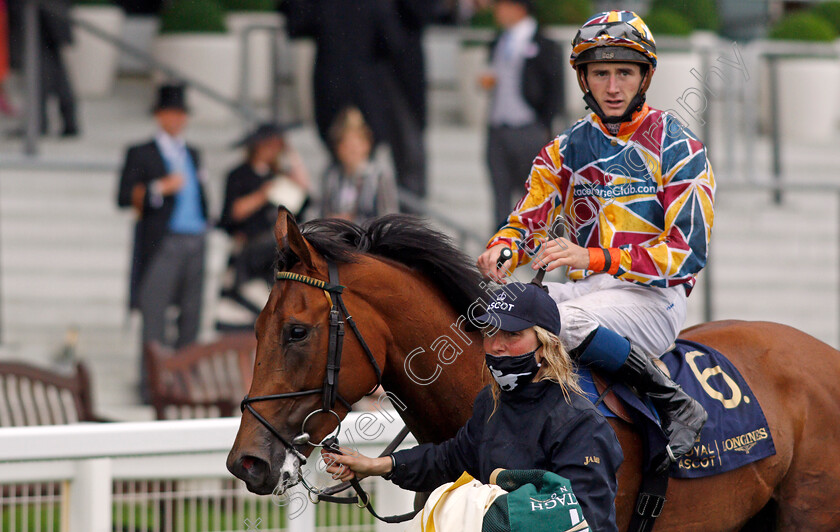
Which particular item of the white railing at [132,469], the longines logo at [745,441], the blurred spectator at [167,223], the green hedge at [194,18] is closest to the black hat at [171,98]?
the blurred spectator at [167,223]

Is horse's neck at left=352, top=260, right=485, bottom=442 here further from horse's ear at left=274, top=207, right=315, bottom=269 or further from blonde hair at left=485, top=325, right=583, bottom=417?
blonde hair at left=485, top=325, right=583, bottom=417

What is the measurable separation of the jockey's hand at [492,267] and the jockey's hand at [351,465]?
631 millimetres

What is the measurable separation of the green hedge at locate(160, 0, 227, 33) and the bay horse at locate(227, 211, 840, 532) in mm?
7978

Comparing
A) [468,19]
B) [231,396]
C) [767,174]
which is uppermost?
[468,19]

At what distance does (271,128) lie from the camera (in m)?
7.55

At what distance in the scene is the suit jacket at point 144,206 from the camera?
23.9 ft

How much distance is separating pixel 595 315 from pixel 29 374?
129 inches

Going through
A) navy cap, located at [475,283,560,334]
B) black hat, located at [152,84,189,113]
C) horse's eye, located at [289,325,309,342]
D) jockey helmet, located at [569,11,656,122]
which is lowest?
horse's eye, located at [289,325,309,342]


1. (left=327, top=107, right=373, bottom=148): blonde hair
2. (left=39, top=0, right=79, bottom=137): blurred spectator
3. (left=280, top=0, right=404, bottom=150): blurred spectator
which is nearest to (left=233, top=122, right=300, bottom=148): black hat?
(left=327, top=107, right=373, bottom=148): blonde hair

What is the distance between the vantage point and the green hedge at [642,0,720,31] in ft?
40.5

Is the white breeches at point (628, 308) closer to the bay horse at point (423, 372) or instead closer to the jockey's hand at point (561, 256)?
the jockey's hand at point (561, 256)

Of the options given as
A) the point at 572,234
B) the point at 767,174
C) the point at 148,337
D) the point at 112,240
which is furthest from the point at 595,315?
the point at 767,174

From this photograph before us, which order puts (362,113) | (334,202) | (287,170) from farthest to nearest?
(362,113), (287,170), (334,202)

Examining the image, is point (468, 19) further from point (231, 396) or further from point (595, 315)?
point (595, 315)
